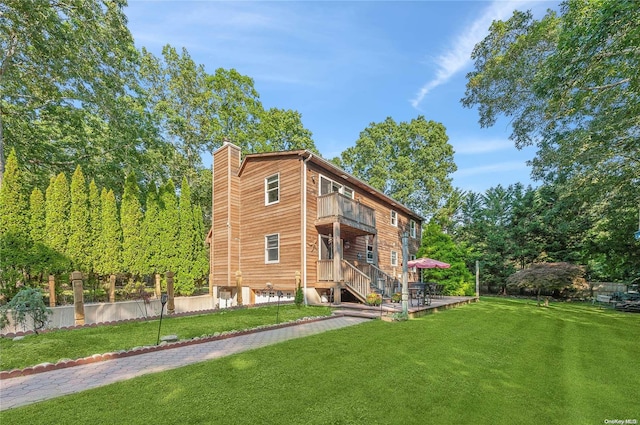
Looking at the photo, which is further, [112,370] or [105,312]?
[105,312]

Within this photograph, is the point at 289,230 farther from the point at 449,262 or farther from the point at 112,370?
the point at 449,262

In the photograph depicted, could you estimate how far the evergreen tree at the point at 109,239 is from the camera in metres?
13.2

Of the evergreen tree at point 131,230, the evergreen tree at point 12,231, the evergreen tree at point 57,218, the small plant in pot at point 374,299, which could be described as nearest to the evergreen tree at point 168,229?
the evergreen tree at point 131,230

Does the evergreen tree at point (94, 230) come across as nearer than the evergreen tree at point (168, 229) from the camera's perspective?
Yes

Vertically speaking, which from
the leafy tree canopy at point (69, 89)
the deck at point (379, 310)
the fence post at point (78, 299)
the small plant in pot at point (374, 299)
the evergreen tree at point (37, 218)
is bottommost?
the deck at point (379, 310)

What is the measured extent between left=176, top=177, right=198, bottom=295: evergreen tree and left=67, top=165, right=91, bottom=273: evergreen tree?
4475 mm

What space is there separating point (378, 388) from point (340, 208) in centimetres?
968

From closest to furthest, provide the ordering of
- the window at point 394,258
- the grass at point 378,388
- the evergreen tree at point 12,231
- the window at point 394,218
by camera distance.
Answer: the grass at point 378,388 → the evergreen tree at point 12,231 → the window at point 394,258 → the window at point 394,218

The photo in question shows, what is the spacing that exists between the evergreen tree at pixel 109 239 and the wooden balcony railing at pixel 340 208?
921 centimetres

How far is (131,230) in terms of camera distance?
14.6m

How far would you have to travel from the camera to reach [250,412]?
3314mm

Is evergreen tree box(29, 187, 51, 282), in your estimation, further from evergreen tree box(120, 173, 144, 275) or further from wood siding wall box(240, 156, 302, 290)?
wood siding wall box(240, 156, 302, 290)

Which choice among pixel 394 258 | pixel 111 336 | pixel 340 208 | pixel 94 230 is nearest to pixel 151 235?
pixel 94 230

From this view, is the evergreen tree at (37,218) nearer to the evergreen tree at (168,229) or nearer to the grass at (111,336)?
the evergreen tree at (168,229)
